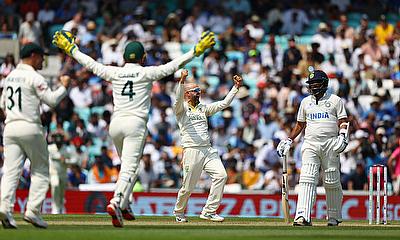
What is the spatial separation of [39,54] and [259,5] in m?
19.5

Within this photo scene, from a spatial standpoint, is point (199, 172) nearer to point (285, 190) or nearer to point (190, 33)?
point (285, 190)

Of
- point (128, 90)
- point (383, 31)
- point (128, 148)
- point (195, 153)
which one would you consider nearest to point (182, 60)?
point (128, 90)

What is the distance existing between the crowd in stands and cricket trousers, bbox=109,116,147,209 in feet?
35.3

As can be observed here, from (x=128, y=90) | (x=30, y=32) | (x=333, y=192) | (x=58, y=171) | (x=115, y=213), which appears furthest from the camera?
(x=30, y=32)

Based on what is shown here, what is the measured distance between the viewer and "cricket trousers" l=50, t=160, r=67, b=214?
80.7 ft

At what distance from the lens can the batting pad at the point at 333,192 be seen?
55.0 ft

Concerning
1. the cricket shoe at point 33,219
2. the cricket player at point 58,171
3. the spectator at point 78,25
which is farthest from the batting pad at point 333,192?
the spectator at point 78,25

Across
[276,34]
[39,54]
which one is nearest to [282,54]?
[276,34]

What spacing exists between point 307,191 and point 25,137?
4479 mm

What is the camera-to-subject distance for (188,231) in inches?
571

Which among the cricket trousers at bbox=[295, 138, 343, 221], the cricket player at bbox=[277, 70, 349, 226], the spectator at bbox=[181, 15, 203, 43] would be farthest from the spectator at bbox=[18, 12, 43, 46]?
the cricket trousers at bbox=[295, 138, 343, 221]

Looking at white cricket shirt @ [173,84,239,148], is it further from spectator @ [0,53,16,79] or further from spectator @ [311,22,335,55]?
spectator @ [0,53,16,79]

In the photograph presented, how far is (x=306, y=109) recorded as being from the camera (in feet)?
55.3

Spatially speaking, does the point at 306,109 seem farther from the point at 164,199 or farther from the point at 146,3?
the point at 146,3
